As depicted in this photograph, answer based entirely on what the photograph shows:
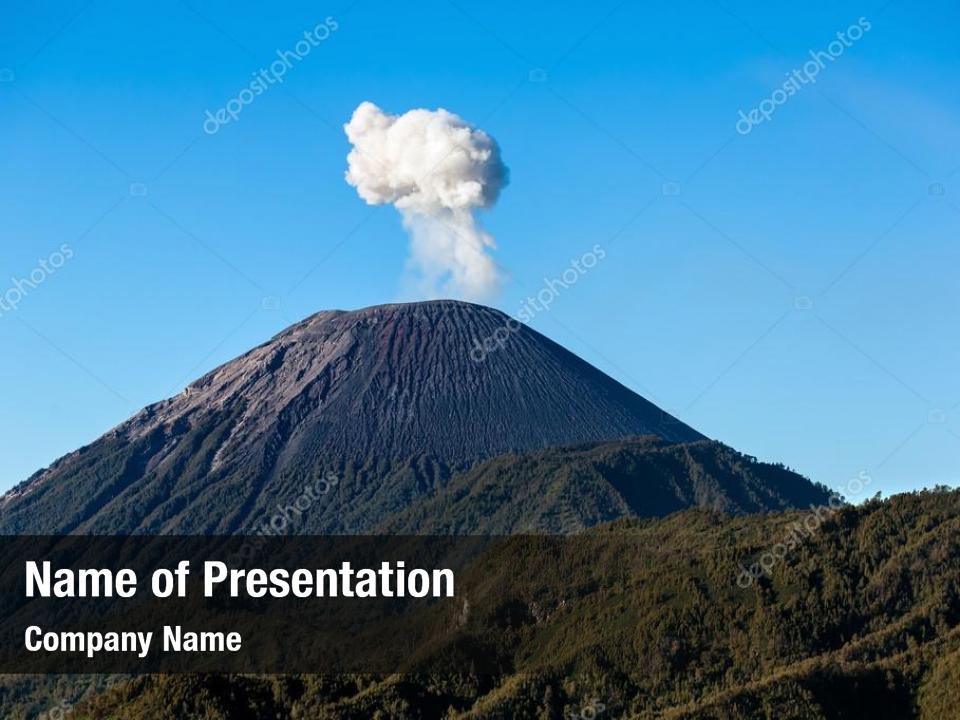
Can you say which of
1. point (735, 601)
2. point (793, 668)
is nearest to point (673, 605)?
point (735, 601)

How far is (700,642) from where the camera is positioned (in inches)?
5143

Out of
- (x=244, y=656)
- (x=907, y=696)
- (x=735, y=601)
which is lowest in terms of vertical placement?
(x=907, y=696)

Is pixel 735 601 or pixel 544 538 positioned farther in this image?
pixel 544 538

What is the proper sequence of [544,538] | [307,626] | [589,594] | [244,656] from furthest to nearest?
[307,626] → [244,656] → [544,538] → [589,594]

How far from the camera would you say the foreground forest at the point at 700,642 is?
11631 centimetres

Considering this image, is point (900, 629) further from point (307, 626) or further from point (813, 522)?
point (307, 626)

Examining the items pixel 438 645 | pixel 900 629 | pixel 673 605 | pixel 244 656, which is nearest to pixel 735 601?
pixel 673 605

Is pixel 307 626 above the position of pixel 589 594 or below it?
above

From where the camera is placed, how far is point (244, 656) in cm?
17950

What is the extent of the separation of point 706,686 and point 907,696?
1439cm

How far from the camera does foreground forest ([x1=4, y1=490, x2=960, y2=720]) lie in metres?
116

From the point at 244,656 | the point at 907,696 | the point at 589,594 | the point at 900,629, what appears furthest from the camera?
the point at 244,656

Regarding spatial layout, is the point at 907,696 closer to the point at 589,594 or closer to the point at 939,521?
the point at 939,521

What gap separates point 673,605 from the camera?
13575 centimetres
